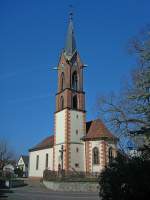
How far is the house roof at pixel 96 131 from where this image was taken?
49375 mm

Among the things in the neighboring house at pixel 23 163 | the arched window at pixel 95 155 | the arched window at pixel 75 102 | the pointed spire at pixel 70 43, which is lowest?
the neighboring house at pixel 23 163

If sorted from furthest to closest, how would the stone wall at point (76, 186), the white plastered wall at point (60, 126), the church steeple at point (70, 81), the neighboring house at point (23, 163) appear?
the neighboring house at point (23, 163), the church steeple at point (70, 81), the white plastered wall at point (60, 126), the stone wall at point (76, 186)

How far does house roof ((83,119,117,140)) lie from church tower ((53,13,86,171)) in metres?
1.09

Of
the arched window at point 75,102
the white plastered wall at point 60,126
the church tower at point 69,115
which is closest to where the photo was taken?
the church tower at point 69,115

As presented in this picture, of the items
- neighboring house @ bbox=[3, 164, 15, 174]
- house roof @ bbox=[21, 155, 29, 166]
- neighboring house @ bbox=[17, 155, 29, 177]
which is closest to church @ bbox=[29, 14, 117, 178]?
neighboring house @ bbox=[3, 164, 15, 174]

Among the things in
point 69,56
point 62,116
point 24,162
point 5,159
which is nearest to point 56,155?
point 62,116

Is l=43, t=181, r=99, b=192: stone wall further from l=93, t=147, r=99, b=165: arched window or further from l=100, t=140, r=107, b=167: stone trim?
l=100, t=140, r=107, b=167: stone trim

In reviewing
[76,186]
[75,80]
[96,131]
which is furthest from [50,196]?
[75,80]

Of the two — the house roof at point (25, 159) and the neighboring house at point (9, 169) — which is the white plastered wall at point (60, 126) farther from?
the house roof at point (25, 159)

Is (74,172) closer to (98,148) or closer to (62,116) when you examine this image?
(98,148)

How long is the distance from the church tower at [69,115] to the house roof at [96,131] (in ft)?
3.58

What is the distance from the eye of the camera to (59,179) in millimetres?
41500

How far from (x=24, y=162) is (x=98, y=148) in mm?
52329

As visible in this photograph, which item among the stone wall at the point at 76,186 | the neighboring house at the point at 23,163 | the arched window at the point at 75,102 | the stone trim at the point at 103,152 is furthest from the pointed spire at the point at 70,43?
the neighboring house at the point at 23,163
